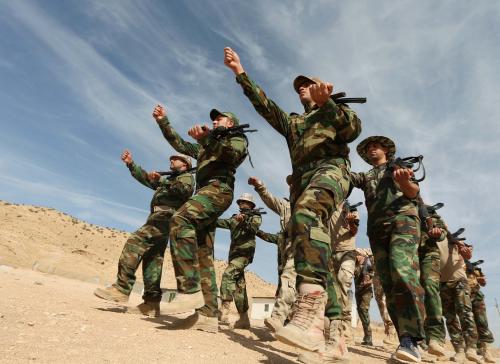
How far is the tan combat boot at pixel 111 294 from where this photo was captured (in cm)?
399

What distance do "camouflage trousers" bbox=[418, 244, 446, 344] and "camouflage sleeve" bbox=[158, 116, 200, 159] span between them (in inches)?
147

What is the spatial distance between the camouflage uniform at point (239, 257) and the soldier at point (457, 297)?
354cm

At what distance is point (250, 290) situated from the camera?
42438mm

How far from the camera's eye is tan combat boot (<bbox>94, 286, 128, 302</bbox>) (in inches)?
157

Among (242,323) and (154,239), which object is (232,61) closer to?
(154,239)

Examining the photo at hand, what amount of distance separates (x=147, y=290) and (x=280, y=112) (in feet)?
9.62

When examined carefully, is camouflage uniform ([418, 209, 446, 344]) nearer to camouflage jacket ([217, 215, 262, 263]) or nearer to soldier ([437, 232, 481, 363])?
soldier ([437, 232, 481, 363])

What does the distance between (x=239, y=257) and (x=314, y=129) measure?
169 inches

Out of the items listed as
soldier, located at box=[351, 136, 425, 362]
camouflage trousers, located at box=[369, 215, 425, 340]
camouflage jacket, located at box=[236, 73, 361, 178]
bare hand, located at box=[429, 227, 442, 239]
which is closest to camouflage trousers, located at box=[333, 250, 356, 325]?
bare hand, located at box=[429, 227, 442, 239]

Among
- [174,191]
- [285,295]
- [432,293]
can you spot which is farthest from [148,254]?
[432,293]

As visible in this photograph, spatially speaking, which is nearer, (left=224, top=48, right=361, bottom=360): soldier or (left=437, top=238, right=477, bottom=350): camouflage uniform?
(left=224, top=48, right=361, bottom=360): soldier

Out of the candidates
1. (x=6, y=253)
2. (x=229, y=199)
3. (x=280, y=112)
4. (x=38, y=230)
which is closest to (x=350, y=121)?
(x=280, y=112)

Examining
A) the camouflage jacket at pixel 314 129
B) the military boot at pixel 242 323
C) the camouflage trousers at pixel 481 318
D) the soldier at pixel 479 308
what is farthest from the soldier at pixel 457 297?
the camouflage jacket at pixel 314 129

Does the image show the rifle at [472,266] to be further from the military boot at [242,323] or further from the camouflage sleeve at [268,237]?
the military boot at [242,323]
